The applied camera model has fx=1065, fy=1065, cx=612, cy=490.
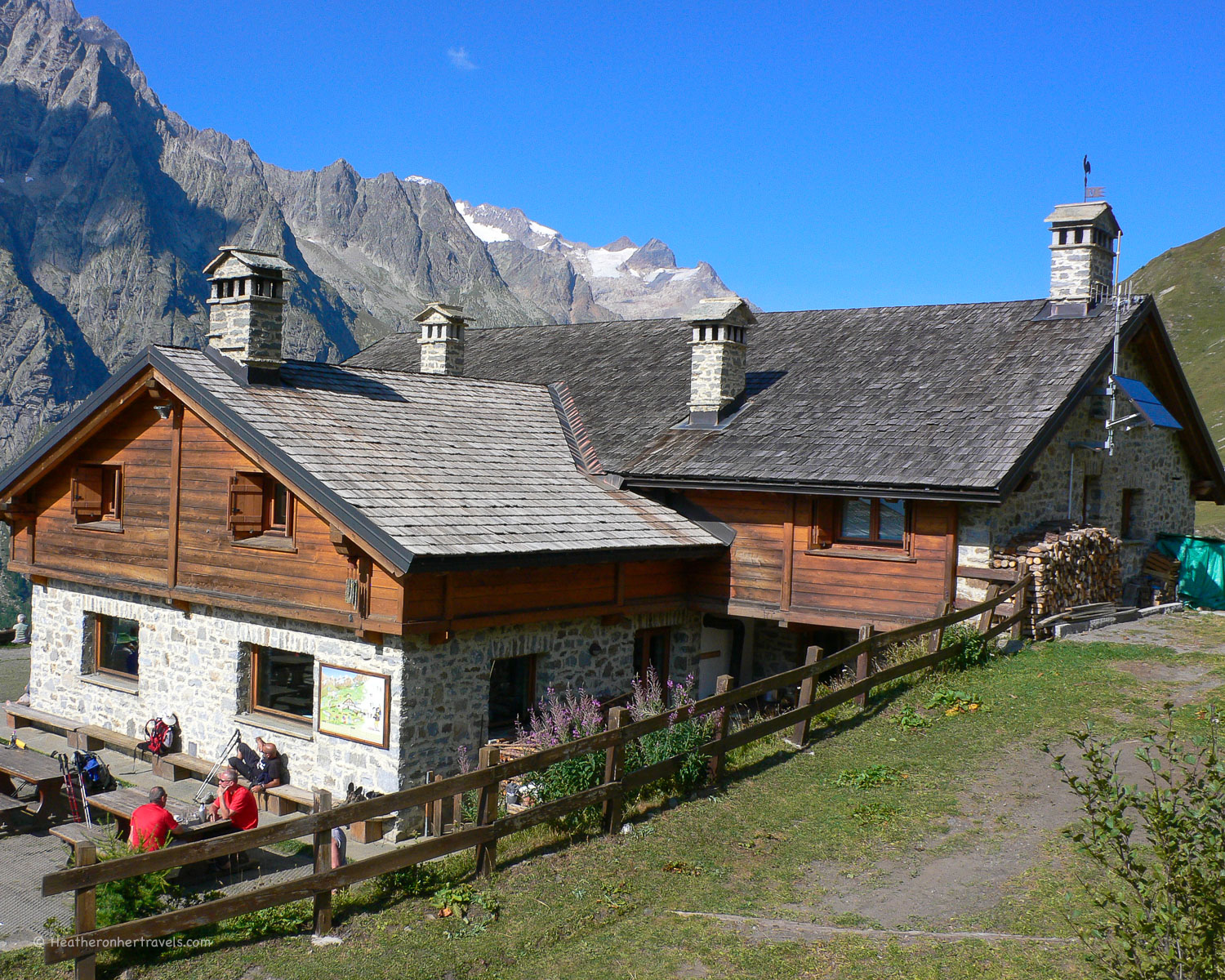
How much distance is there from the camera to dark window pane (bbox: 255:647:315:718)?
45.9ft

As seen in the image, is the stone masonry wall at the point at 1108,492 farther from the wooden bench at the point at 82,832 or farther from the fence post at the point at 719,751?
the wooden bench at the point at 82,832

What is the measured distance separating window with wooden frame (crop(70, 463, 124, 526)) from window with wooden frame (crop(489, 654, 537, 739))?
6890 mm

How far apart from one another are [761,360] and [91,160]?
646ft

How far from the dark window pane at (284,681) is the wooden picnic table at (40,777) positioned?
2566 mm

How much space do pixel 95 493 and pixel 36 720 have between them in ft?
12.6

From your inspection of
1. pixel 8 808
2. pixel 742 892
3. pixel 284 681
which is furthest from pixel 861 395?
pixel 8 808

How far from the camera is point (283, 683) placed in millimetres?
14281

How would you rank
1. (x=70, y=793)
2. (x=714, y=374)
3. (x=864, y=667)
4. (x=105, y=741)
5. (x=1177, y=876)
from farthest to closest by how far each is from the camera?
(x=714, y=374) → (x=105, y=741) → (x=864, y=667) → (x=70, y=793) → (x=1177, y=876)

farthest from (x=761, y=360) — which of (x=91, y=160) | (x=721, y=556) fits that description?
(x=91, y=160)

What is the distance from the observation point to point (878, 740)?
11.9m

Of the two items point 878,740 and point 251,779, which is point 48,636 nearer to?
point 251,779

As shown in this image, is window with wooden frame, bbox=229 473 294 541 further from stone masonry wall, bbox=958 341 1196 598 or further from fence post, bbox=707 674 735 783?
stone masonry wall, bbox=958 341 1196 598

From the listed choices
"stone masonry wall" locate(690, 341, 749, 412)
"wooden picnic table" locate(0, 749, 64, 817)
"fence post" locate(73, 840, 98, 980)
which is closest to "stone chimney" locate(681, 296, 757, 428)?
"stone masonry wall" locate(690, 341, 749, 412)

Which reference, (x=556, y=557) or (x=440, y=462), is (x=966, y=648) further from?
(x=440, y=462)
